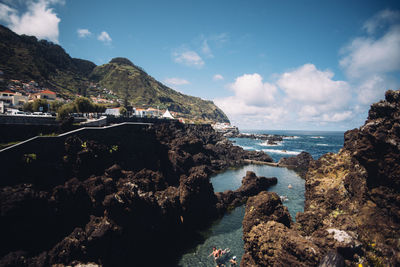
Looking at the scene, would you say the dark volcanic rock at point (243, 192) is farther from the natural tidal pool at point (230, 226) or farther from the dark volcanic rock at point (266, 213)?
the dark volcanic rock at point (266, 213)

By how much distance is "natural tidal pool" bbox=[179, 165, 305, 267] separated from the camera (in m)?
17.6

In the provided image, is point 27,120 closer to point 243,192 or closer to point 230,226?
point 230,226

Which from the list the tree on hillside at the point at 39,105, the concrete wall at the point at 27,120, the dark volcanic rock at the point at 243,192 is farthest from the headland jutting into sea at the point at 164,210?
the tree on hillside at the point at 39,105

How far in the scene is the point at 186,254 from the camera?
59.2ft

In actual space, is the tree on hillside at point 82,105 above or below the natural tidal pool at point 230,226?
above

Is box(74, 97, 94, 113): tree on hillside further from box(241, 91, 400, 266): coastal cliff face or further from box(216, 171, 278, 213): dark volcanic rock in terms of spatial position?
box(241, 91, 400, 266): coastal cliff face

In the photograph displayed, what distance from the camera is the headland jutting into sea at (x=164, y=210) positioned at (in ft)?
42.2

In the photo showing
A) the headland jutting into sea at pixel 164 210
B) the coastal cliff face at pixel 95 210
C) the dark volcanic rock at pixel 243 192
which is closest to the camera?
the headland jutting into sea at pixel 164 210

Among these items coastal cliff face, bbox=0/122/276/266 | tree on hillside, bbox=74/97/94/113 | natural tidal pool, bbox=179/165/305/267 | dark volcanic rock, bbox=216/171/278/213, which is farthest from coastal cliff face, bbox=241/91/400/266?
tree on hillside, bbox=74/97/94/113

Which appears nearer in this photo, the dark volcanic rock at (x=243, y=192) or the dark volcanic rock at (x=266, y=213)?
the dark volcanic rock at (x=266, y=213)

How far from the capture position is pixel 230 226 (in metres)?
23.0

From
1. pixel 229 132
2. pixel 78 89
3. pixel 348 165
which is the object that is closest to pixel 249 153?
pixel 348 165

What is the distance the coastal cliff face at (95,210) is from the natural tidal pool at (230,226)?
153 cm

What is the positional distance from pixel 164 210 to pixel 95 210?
7.16 m
